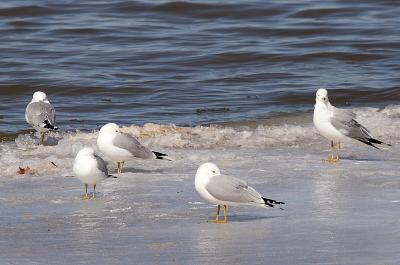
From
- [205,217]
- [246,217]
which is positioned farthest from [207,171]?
[246,217]

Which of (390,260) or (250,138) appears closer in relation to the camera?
(390,260)

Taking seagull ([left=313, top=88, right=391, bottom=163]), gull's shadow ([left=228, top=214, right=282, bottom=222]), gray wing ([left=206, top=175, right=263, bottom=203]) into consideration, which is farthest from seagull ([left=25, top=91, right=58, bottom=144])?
gray wing ([left=206, top=175, right=263, bottom=203])

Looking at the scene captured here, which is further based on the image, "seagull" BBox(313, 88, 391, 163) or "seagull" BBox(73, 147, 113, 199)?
"seagull" BBox(313, 88, 391, 163)

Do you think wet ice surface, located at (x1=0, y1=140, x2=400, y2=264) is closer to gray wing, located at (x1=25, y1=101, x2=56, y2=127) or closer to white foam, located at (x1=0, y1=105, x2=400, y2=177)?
white foam, located at (x1=0, y1=105, x2=400, y2=177)

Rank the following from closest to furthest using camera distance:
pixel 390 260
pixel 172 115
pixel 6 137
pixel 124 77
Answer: pixel 390 260 < pixel 6 137 < pixel 172 115 < pixel 124 77

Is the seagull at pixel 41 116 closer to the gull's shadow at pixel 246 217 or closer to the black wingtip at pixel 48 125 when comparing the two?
the black wingtip at pixel 48 125

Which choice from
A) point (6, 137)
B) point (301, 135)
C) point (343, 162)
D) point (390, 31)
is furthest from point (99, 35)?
point (343, 162)

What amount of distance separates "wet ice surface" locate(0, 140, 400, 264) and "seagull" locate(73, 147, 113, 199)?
A: 0.16 metres

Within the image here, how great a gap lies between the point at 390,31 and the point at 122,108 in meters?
8.58

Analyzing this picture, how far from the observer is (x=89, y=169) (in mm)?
8445

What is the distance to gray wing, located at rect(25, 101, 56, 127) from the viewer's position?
1197 centimetres

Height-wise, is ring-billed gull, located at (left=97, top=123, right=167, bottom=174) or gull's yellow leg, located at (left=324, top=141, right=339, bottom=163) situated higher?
ring-billed gull, located at (left=97, top=123, right=167, bottom=174)

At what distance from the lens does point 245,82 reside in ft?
58.2

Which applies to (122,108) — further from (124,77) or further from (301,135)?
(301,135)
